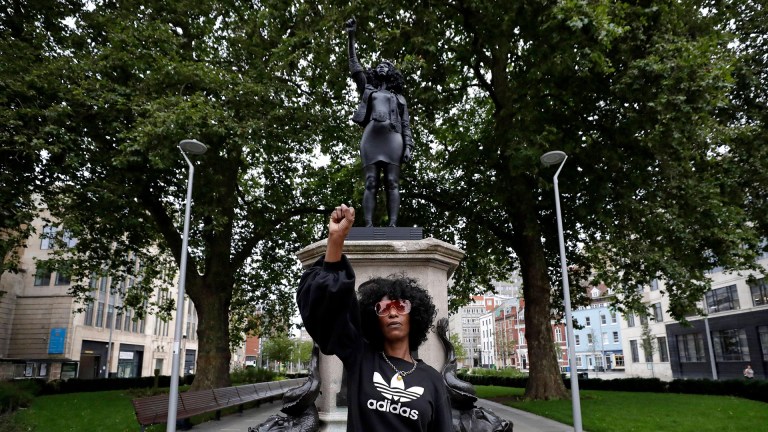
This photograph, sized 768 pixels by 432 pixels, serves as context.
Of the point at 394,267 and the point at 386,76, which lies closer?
the point at 394,267

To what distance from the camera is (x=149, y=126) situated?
1328 cm

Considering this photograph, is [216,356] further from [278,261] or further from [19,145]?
[19,145]

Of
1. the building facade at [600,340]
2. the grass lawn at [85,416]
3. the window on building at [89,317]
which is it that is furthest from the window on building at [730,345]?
the window on building at [89,317]

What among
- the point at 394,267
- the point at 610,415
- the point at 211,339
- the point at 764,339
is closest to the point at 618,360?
the point at 764,339

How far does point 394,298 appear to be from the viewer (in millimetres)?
2621

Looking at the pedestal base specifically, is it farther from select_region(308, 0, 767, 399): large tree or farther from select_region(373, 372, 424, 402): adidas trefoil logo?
select_region(308, 0, 767, 399): large tree

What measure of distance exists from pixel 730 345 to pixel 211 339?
38.6 metres

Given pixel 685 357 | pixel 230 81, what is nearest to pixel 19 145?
pixel 230 81

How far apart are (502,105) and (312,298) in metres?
16.0

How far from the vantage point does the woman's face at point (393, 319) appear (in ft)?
8.31

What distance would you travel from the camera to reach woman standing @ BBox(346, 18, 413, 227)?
6586 millimetres

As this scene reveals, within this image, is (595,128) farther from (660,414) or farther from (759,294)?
(759,294)

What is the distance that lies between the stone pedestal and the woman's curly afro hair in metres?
3.10

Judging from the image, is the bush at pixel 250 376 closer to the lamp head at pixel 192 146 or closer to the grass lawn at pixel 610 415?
the grass lawn at pixel 610 415
